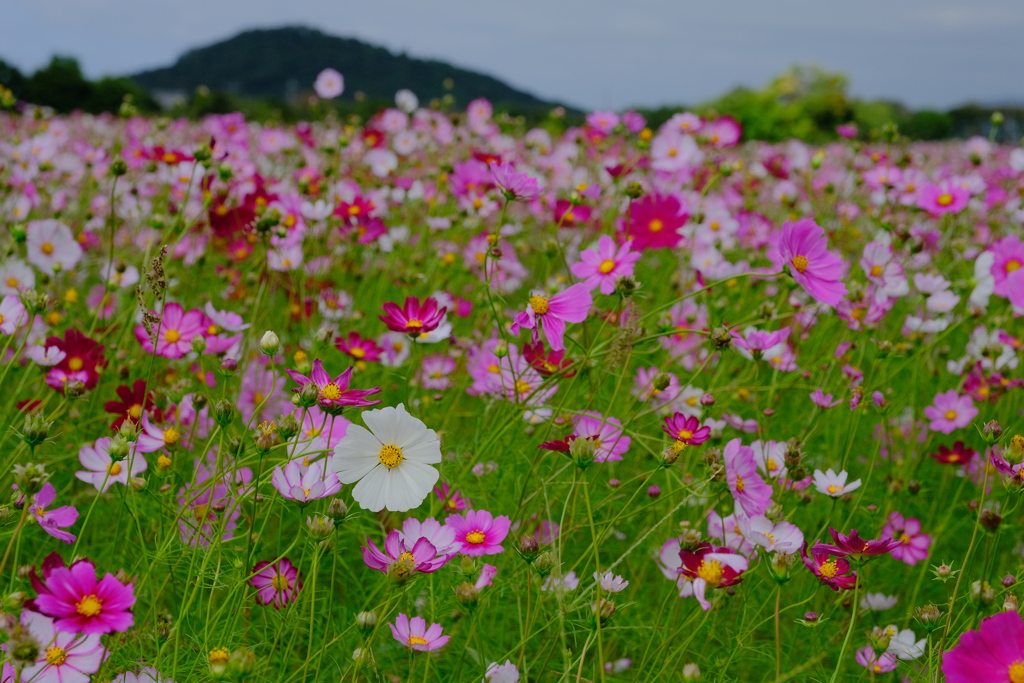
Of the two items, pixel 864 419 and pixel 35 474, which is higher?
pixel 35 474

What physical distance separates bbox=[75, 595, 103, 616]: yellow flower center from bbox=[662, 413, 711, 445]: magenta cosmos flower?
615 mm

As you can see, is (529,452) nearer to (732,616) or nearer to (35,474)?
(732,616)

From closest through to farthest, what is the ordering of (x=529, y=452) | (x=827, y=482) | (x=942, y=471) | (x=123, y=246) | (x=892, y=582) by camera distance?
(x=827, y=482), (x=529, y=452), (x=892, y=582), (x=942, y=471), (x=123, y=246)

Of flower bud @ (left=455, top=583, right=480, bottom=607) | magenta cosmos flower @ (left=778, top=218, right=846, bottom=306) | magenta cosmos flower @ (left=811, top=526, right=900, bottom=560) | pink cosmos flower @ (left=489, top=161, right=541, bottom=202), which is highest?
pink cosmos flower @ (left=489, top=161, right=541, bottom=202)

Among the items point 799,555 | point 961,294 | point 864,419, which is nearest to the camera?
point 799,555

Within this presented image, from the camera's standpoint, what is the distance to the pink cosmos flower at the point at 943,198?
1.81 meters

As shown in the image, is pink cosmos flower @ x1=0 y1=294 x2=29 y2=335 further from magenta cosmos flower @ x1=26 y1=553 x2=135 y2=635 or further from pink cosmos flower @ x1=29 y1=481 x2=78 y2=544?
magenta cosmos flower @ x1=26 y1=553 x2=135 y2=635

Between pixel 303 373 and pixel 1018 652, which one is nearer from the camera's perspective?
pixel 1018 652

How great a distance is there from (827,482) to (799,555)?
0.21m

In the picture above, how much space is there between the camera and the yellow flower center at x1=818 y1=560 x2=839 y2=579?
828mm

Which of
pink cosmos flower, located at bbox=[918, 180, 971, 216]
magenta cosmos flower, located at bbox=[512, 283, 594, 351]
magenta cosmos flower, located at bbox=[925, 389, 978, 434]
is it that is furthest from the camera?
pink cosmos flower, located at bbox=[918, 180, 971, 216]

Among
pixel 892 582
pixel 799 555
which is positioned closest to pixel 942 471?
pixel 892 582

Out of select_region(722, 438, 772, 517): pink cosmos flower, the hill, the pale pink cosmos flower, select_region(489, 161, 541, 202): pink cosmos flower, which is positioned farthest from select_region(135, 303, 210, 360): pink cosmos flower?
the hill

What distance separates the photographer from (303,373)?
90 centimetres
